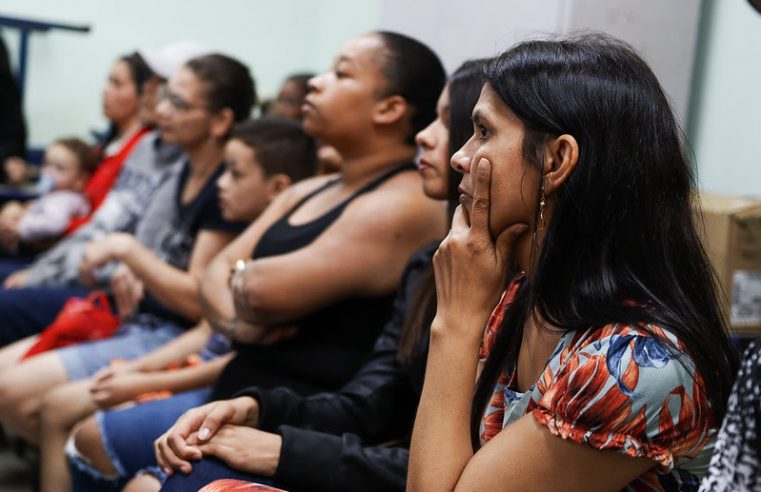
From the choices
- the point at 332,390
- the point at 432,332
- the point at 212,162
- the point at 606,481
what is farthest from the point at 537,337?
the point at 212,162

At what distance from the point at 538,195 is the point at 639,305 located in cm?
19

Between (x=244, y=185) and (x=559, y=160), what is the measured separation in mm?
1501

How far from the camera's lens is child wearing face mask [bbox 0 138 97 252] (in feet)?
12.0

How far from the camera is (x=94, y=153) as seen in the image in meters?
3.96

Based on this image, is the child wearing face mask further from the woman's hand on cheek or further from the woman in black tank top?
the woman's hand on cheek

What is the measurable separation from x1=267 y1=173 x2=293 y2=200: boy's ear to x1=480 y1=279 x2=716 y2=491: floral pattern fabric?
156 centimetres

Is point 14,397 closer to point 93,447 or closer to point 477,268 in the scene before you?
point 93,447

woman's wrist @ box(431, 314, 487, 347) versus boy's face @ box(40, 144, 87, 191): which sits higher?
woman's wrist @ box(431, 314, 487, 347)

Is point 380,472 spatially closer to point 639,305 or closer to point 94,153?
point 639,305

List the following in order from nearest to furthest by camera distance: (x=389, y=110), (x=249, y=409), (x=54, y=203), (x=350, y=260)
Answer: (x=249, y=409) < (x=350, y=260) < (x=389, y=110) < (x=54, y=203)

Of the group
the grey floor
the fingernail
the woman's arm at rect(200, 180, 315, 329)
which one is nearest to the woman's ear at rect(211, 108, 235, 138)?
the woman's arm at rect(200, 180, 315, 329)

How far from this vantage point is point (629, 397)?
113 centimetres

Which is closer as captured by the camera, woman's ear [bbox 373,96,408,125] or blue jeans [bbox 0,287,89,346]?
woman's ear [bbox 373,96,408,125]

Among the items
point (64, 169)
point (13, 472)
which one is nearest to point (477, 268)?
point (13, 472)
